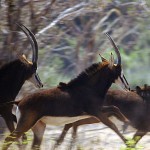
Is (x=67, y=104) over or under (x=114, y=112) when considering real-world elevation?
over

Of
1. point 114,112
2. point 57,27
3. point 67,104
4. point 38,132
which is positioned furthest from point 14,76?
point 57,27

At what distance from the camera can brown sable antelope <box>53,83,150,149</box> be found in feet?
31.3

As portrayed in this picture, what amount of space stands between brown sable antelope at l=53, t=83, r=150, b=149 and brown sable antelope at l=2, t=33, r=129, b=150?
0.36 m

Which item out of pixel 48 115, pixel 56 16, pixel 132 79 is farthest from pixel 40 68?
pixel 132 79

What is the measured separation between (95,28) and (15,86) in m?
3.97

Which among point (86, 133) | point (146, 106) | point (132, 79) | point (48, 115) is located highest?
point (48, 115)

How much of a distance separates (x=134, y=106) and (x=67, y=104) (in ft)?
4.59

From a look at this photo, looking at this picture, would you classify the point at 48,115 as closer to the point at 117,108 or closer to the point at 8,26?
the point at 117,108

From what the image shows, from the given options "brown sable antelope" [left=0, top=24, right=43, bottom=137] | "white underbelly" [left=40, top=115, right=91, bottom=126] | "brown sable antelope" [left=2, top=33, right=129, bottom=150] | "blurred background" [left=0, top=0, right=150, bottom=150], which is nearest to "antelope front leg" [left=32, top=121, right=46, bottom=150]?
"brown sable antelope" [left=2, top=33, right=129, bottom=150]

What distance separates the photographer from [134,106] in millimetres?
9617

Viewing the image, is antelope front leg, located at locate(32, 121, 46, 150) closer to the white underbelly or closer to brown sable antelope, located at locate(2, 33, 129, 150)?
brown sable antelope, located at locate(2, 33, 129, 150)

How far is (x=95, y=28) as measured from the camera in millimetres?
13016

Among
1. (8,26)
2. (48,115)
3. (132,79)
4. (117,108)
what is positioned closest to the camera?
(48,115)

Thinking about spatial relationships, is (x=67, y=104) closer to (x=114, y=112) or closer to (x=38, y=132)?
(x=38, y=132)
